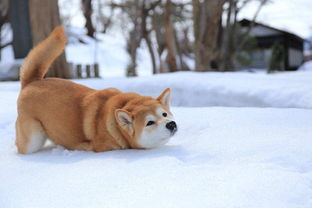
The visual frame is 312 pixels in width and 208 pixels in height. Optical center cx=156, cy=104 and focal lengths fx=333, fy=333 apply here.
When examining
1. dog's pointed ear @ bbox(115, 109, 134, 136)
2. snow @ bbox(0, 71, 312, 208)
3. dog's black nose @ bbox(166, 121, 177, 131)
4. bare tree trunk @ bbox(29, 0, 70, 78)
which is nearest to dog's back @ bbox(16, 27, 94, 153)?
snow @ bbox(0, 71, 312, 208)

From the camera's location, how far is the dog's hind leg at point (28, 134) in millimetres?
2617

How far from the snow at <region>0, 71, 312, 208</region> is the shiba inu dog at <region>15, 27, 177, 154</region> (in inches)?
3.9

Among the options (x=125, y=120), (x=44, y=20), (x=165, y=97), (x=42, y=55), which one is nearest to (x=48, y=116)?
(x=42, y=55)

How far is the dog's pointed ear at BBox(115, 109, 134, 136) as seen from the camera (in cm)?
236

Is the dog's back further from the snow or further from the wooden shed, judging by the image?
the wooden shed

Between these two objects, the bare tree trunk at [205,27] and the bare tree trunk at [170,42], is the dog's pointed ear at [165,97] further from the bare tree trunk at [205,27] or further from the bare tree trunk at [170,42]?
the bare tree trunk at [170,42]

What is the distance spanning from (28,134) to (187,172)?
1420mm

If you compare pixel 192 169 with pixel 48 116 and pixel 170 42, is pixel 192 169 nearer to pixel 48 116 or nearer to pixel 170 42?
pixel 48 116

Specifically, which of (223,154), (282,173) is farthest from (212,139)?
(282,173)

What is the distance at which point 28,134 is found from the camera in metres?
2.62

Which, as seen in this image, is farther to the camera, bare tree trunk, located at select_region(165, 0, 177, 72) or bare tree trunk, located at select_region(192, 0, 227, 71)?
bare tree trunk, located at select_region(165, 0, 177, 72)

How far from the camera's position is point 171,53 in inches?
465

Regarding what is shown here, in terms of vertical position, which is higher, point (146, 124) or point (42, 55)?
point (42, 55)

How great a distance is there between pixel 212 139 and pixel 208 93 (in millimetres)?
2331
